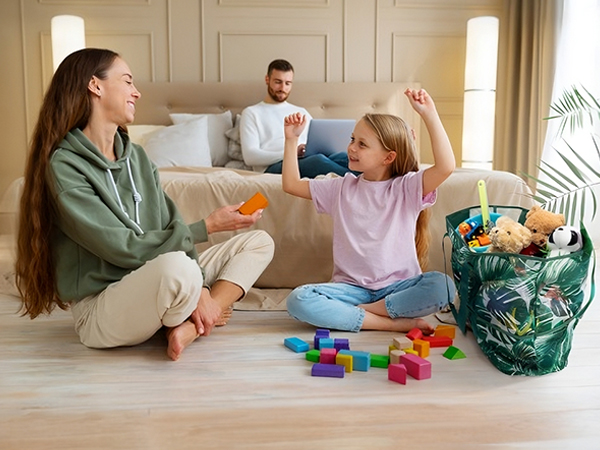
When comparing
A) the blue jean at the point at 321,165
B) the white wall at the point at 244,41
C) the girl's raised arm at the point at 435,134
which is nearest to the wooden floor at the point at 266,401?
the girl's raised arm at the point at 435,134

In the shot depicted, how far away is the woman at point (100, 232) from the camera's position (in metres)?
1.87

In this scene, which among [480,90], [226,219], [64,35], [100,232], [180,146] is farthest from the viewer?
[480,90]

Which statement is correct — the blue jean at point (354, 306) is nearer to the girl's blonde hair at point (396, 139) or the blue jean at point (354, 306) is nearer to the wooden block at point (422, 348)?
the wooden block at point (422, 348)

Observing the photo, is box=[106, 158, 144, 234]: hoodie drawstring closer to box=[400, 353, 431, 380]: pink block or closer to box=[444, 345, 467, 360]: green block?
box=[400, 353, 431, 380]: pink block

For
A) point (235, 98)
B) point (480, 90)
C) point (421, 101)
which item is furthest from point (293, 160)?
point (480, 90)

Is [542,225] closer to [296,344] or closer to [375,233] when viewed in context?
[375,233]

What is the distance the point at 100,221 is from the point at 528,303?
1152 mm

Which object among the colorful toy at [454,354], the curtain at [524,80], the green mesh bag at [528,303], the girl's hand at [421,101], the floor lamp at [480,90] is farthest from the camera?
the floor lamp at [480,90]

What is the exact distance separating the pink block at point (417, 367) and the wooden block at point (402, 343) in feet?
0.42

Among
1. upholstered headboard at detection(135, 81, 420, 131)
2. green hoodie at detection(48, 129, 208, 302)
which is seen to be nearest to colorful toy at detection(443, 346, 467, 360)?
green hoodie at detection(48, 129, 208, 302)

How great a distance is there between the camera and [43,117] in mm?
1975

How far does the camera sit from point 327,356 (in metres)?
1.85

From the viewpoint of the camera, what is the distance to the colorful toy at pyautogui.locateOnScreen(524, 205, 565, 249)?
1.84 meters

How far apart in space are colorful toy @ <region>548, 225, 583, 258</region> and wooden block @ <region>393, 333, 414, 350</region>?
18.0 inches
